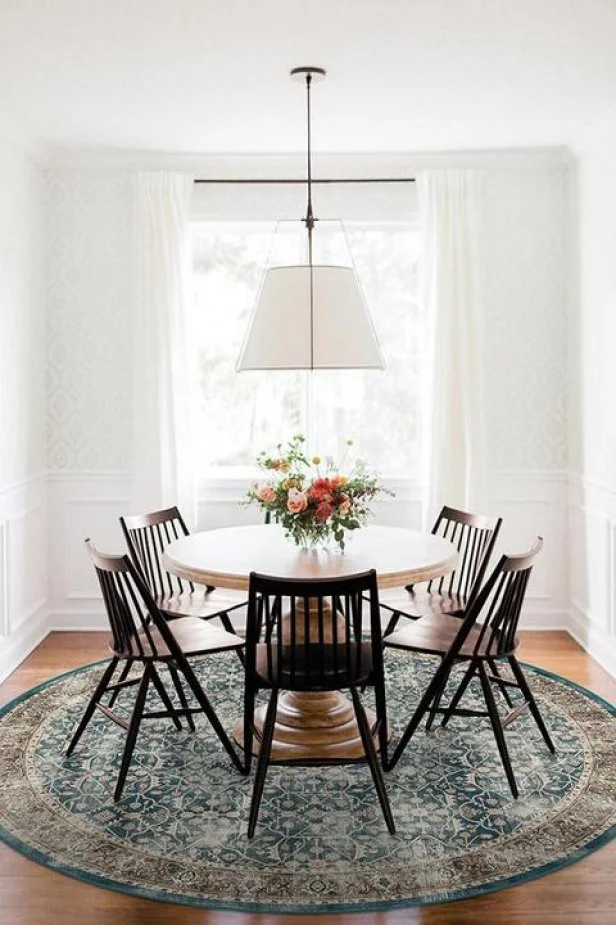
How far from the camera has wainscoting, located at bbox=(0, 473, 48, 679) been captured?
15.0 ft

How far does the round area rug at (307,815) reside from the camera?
2.64 m

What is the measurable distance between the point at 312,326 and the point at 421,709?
1.49 meters

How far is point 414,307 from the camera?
542 centimetres

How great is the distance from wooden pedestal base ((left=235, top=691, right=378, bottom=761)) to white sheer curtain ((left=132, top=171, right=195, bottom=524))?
1808 mm

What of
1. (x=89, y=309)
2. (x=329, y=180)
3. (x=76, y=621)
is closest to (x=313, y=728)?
(x=76, y=621)

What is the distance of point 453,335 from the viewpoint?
516 cm

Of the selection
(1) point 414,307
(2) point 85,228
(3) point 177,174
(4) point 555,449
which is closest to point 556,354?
(4) point 555,449

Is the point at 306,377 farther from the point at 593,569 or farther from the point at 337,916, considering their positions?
the point at 337,916

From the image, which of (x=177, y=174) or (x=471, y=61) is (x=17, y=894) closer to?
(x=471, y=61)

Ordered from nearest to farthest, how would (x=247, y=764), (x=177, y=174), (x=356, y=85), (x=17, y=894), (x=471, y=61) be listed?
(x=17, y=894) → (x=247, y=764) → (x=471, y=61) → (x=356, y=85) → (x=177, y=174)

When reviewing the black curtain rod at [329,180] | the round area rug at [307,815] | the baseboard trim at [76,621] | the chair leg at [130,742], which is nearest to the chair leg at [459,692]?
the round area rug at [307,815]

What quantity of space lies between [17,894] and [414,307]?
3878 millimetres

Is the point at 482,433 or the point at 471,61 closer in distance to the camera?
the point at 471,61

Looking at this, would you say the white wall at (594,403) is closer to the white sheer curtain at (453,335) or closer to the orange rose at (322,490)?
the white sheer curtain at (453,335)
